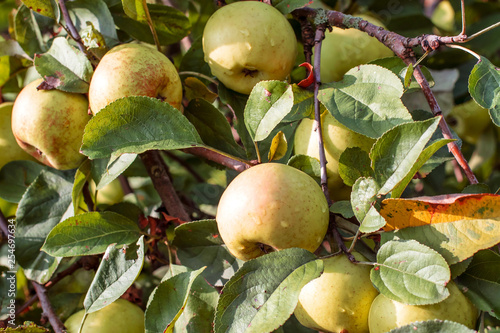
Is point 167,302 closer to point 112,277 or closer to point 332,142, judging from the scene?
point 112,277

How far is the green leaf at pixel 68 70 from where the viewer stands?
979mm

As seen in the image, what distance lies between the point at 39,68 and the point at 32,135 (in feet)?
0.47

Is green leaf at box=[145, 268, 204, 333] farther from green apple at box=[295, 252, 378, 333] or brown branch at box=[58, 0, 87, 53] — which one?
brown branch at box=[58, 0, 87, 53]

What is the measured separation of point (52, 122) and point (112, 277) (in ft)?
1.13

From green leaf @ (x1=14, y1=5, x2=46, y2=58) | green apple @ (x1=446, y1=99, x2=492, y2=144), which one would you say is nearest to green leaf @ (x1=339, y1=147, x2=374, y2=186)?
green leaf @ (x1=14, y1=5, x2=46, y2=58)

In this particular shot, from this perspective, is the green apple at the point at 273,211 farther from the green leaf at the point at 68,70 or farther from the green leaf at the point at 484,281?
the green leaf at the point at 68,70

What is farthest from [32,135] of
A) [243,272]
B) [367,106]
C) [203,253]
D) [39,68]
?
[367,106]

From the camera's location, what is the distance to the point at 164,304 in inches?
31.8

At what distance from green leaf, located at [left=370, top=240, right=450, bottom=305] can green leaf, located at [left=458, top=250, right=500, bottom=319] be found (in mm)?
136

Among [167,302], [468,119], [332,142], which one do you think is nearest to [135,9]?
[332,142]

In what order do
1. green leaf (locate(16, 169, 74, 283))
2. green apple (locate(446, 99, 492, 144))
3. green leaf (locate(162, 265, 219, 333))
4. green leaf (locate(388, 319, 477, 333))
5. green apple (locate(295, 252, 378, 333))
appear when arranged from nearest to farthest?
green leaf (locate(388, 319, 477, 333)) < green apple (locate(295, 252, 378, 333)) < green leaf (locate(162, 265, 219, 333)) < green leaf (locate(16, 169, 74, 283)) < green apple (locate(446, 99, 492, 144))

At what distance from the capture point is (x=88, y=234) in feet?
3.09

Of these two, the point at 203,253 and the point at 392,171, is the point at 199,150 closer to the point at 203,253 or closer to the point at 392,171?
the point at 203,253

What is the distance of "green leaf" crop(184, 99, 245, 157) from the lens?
1.00m
